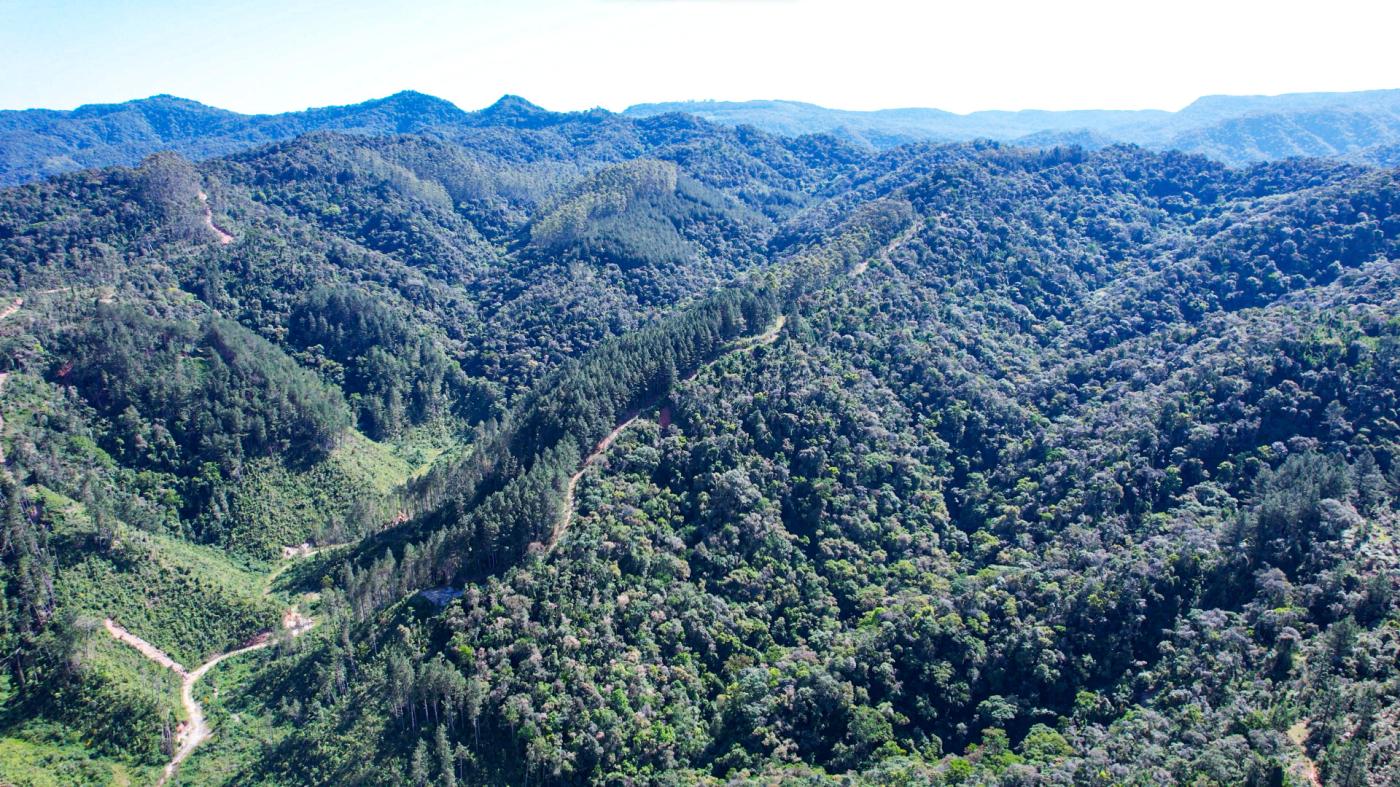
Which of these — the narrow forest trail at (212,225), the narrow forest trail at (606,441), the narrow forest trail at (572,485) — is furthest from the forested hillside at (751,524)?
the narrow forest trail at (212,225)

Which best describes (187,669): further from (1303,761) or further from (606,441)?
(1303,761)

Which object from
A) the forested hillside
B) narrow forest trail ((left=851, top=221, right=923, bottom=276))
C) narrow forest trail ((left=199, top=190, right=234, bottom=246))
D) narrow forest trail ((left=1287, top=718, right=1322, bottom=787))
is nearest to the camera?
narrow forest trail ((left=1287, top=718, right=1322, bottom=787))

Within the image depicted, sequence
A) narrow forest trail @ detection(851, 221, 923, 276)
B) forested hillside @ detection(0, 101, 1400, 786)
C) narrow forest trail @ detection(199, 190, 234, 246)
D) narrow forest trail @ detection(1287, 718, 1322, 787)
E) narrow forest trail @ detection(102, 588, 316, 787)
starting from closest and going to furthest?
narrow forest trail @ detection(1287, 718, 1322, 787) < forested hillside @ detection(0, 101, 1400, 786) < narrow forest trail @ detection(102, 588, 316, 787) < narrow forest trail @ detection(851, 221, 923, 276) < narrow forest trail @ detection(199, 190, 234, 246)

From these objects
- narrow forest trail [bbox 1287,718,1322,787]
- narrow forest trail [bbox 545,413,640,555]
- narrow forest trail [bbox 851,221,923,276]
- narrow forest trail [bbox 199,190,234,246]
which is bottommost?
narrow forest trail [bbox 1287,718,1322,787]

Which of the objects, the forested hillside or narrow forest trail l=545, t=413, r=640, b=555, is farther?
narrow forest trail l=545, t=413, r=640, b=555

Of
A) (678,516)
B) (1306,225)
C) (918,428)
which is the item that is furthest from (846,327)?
(1306,225)

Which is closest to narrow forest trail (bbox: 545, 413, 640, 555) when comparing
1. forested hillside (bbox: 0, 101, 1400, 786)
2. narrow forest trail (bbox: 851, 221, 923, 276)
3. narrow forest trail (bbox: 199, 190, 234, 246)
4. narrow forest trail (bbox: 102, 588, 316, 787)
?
forested hillside (bbox: 0, 101, 1400, 786)

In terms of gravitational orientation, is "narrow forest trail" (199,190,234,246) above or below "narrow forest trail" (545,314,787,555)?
above

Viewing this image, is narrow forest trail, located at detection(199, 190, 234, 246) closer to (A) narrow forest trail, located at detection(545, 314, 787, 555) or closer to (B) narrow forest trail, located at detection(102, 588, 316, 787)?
(B) narrow forest trail, located at detection(102, 588, 316, 787)
